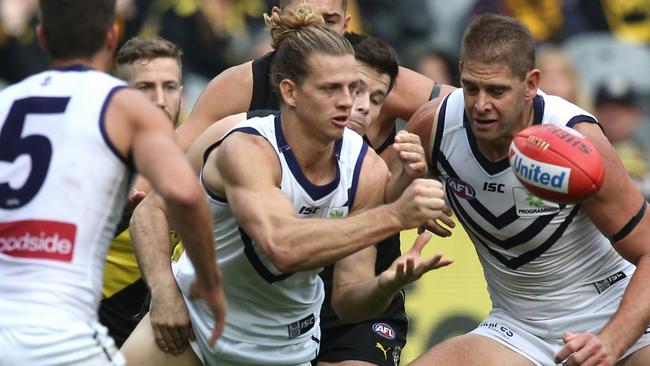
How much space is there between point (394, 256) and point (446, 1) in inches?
206

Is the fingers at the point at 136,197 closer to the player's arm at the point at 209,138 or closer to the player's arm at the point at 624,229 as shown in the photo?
the player's arm at the point at 209,138

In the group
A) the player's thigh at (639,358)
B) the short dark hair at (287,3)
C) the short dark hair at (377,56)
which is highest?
the short dark hair at (287,3)

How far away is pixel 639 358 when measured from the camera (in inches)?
276

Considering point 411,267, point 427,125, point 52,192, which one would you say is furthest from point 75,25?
point 427,125

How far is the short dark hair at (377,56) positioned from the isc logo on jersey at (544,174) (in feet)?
4.96

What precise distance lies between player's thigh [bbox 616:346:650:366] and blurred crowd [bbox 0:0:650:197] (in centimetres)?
521

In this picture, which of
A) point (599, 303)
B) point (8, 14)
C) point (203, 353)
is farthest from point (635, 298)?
point (8, 14)

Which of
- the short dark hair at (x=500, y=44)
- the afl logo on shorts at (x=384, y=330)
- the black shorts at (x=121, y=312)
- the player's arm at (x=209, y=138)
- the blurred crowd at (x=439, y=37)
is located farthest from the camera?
the blurred crowd at (x=439, y=37)

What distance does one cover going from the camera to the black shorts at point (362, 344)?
7387mm

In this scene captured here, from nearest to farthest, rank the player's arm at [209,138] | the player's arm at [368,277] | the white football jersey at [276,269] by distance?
the player's arm at [368,277], the white football jersey at [276,269], the player's arm at [209,138]

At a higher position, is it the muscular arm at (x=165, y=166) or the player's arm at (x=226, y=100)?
the muscular arm at (x=165, y=166)

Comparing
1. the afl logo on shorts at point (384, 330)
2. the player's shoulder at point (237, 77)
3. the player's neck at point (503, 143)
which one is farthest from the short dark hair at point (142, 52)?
the player's neck at point (503, 143)

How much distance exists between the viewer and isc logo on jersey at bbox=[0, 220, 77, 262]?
16.3 feet

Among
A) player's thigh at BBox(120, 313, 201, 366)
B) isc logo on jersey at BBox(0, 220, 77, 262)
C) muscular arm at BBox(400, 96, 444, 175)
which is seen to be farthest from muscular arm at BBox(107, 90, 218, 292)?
muscular arm at BBox(400, 96, 444, 175)
